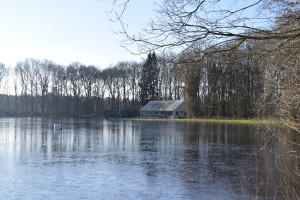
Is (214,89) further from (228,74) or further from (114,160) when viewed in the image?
(114,160)

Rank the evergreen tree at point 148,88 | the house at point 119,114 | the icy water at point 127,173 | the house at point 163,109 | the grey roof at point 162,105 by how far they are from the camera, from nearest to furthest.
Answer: the icy water at point 127,173
the house at point 163,109
the grey roof at point 162,105
the house at point 119,114
the evergreen tree at point 148,88

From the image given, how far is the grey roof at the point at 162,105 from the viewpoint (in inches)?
2813

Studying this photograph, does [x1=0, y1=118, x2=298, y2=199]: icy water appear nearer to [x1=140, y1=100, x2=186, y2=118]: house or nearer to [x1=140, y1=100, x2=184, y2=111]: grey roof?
[x1=140, y1=100, x2=186, y2=118]: house

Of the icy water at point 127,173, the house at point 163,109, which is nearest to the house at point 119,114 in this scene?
the house at point 163,109

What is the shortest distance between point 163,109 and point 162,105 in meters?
2.15

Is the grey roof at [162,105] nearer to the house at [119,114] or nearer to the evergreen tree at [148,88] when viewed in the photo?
the evergreen tree at [148,88]

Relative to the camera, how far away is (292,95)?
5.81 meters

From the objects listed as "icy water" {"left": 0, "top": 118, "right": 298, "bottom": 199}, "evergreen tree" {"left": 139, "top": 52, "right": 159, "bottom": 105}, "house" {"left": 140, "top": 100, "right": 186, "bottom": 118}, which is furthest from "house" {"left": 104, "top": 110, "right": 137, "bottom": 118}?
"icy water" {"left": 0, "top": 118, "right": 298, "bottom": 199}

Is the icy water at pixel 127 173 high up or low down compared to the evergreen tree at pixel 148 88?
down

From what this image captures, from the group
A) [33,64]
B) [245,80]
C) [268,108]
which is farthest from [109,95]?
[268,108]

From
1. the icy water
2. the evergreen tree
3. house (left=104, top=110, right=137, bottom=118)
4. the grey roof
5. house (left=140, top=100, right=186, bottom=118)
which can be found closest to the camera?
the icy water

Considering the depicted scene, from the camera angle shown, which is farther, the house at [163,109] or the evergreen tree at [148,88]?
the evergreen tree at [148,88]

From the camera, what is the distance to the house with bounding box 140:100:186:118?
70.9 m

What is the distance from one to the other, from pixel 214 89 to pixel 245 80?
6.04 metres
